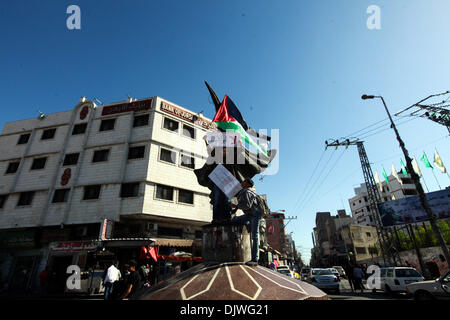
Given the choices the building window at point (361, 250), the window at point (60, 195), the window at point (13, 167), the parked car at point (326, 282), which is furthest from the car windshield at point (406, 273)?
the building window at point (361, 250)

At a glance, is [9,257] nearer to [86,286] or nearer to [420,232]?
[86,286]

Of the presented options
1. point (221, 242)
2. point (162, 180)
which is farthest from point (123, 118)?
point (221, 242)

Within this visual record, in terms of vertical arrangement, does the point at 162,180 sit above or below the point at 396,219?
above

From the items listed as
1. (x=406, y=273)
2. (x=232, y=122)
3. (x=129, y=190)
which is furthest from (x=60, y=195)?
(x=406, y=273)

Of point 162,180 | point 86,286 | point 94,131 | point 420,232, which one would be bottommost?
point 86,286

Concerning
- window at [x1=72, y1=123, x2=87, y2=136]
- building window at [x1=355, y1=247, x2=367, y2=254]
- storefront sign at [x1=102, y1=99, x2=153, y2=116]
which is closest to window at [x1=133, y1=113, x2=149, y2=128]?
storefront sign at [x1=102, y1=99, x2=153, y2=116]

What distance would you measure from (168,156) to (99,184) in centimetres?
636

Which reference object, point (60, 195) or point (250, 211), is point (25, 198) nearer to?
point (60, 195)

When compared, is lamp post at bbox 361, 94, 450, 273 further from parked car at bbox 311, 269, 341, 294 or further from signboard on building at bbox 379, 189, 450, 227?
signboard on building at bbox 379, 189, 450, 227

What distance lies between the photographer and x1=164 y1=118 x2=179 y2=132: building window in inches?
880

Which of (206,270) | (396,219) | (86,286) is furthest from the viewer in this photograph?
(396,219)

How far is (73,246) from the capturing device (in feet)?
57.0

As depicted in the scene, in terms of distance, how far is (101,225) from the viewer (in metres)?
17.0
